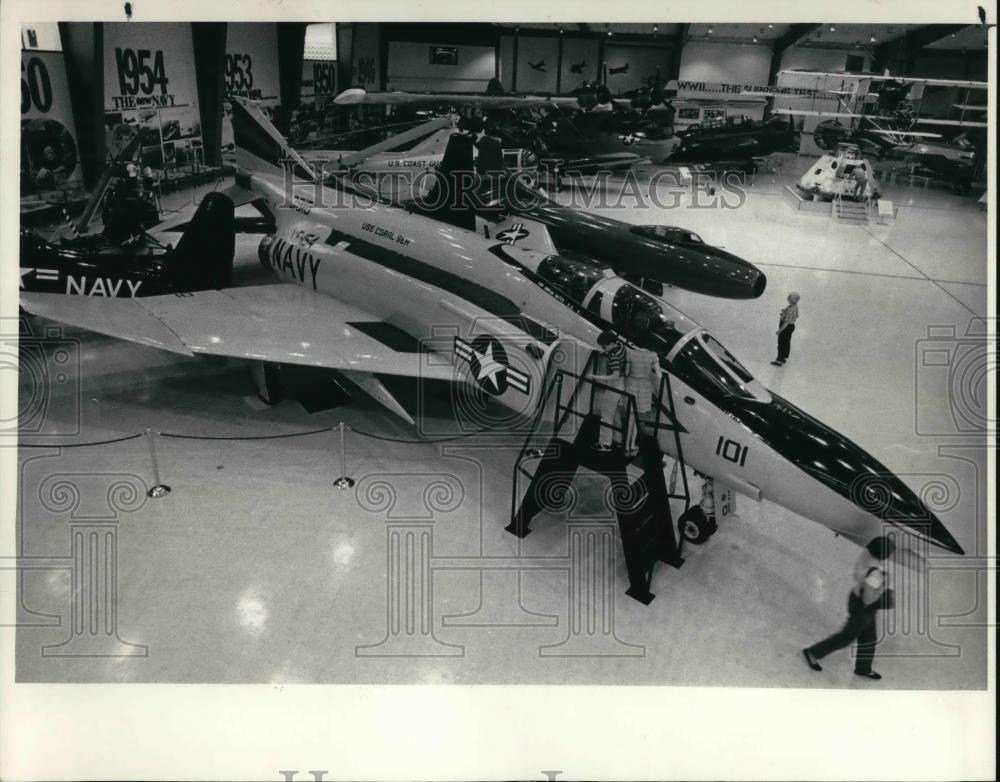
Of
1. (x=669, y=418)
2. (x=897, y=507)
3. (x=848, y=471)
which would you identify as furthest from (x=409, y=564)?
(x=897, y=507)

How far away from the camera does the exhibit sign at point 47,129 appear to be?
177 inches

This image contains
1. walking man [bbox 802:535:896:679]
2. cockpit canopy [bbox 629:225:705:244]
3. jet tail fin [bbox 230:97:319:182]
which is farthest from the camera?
cockpit canopy [bbox 629:225:705:244]

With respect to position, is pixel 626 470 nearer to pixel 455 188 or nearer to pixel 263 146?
pixel 455 188

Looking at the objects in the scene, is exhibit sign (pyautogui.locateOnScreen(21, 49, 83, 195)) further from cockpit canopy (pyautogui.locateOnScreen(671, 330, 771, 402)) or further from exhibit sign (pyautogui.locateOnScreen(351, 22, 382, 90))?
cockpit canopy (pyautogui.locateOnScreen(671, 330, 771, 402))

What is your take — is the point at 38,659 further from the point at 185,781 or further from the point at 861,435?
the point at 861,435

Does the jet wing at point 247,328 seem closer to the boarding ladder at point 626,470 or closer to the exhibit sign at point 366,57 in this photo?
the boarding ladder at point 626,470

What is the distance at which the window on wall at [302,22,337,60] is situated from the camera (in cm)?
451

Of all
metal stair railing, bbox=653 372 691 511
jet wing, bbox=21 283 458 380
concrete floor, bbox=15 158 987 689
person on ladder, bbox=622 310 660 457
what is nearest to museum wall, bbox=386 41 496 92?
jet wing, bbox=21 283 458 380

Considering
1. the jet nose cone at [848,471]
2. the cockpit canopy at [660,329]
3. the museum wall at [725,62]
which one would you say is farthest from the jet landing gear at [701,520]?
the museum wall at [725,62]

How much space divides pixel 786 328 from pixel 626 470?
401 centimetres

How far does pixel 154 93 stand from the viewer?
6973 mm

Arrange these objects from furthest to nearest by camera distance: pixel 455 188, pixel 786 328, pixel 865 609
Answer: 1. pixel 455 188
2. pixel 786 328
3. pixel 865 609

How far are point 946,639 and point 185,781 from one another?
4.28 meters

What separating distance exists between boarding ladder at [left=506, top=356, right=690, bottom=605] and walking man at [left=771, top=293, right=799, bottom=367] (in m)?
3.57
